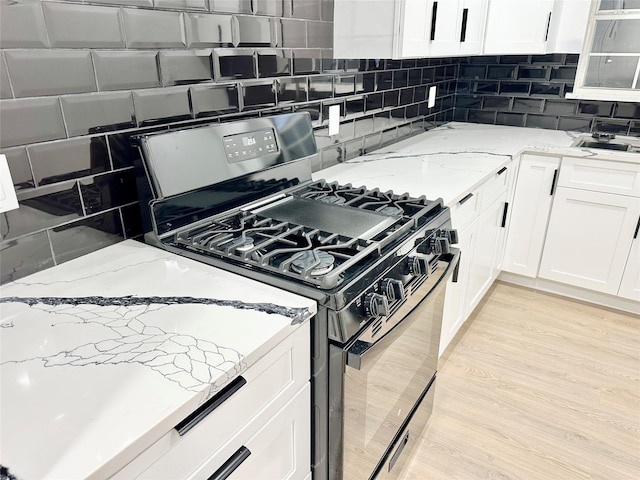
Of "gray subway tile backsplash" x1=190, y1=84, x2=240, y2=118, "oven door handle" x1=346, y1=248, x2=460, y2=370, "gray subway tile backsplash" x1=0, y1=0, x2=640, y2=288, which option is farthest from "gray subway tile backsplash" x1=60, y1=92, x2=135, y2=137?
"oven door handle" x1=346, y1=248, x2=460, y2=370

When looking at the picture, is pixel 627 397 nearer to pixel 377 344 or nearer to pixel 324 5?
pixel 377 344

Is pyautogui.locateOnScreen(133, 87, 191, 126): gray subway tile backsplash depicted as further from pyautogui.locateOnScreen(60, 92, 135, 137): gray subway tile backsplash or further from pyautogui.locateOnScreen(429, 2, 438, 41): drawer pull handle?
pyautogui.locateOnScreen(429, 2, 438, 41): drawer pull handle

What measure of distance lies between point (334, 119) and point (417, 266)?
3.17 ft

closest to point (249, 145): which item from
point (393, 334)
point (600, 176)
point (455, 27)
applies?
point (393, 334)

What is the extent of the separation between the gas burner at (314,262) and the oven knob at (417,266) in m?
0.27

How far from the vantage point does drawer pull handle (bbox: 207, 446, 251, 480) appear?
842 millimetres

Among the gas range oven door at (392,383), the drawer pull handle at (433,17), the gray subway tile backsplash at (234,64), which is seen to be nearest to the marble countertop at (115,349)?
the gas range oven door at (392,383)

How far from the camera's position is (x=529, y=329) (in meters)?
2.48

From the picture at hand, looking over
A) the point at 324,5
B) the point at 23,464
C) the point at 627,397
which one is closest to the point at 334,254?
the point at 23,464

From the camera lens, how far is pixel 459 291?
81.6 inches

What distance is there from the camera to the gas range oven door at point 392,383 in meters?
1.09

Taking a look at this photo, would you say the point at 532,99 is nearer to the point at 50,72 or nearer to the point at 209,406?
the point at 50,72

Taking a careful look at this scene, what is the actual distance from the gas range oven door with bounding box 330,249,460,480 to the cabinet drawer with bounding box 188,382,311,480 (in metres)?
0.10

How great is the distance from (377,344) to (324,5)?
1392 mm
